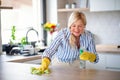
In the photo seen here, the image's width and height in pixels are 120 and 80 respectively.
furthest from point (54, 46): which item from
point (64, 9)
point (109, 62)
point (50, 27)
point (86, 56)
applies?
point (64, 9)

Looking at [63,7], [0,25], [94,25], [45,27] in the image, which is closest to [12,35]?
[0,25]

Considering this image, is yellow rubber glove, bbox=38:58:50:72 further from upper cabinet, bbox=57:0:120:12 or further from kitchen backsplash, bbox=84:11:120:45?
kitchen backsplash, bbox=84:11:120:45

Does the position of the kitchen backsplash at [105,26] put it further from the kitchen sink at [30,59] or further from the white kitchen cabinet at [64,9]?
the kitchen sink at [30,59]

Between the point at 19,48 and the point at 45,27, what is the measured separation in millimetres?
800

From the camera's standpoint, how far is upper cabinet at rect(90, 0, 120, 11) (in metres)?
4.35

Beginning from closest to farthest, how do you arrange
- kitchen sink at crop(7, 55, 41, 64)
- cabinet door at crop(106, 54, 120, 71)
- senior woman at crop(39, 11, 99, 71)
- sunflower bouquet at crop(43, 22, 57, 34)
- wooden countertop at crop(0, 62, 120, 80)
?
1. wooden countertop at crop(0, 62, 120, 80)
2. senior woman at crop(39, 11, 99, 71)
3. kitchen sink at crop(7, 55, 41, 64)
4. cabinet door at crop(106, 54, 120, 71)
5. sunflower bouquet at crop(43, 22, 57, 34)

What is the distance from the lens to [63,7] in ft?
16.7

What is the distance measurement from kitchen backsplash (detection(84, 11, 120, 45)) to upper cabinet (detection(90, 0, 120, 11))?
382 millimetres

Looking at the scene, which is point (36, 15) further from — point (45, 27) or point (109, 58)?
point (109, 58)

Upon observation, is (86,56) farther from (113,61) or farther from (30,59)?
(113,61)

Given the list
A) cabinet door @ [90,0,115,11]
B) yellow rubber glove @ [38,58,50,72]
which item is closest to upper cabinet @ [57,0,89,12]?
cabinet door @ [90,0,115,11]

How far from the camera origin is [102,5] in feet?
14.5

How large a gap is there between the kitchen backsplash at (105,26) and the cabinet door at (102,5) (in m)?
0.39

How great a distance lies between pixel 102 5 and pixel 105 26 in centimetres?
56
